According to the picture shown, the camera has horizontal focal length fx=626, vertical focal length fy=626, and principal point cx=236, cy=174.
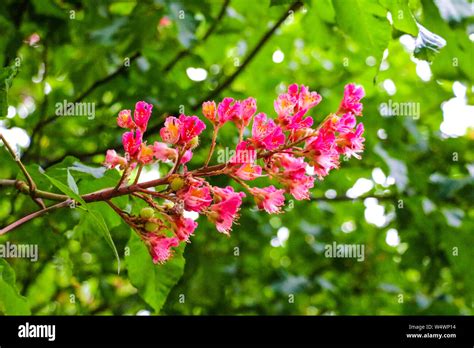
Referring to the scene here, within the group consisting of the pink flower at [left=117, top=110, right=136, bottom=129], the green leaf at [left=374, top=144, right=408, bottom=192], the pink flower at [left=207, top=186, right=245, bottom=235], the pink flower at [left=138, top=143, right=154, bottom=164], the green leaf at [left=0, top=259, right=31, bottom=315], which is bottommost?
the green leaf at [left=0, top=259, right=31, bottom=315]

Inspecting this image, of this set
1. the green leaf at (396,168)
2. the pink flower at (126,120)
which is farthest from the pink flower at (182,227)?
the green leaf at (396,168)

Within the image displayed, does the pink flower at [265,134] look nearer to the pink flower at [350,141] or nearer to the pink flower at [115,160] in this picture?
the pink flower at [350,141]

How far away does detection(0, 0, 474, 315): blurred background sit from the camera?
7.64ft

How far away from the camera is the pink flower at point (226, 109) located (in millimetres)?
1706

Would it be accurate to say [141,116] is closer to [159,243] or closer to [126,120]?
[126,120]

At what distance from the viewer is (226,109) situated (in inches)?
67.2

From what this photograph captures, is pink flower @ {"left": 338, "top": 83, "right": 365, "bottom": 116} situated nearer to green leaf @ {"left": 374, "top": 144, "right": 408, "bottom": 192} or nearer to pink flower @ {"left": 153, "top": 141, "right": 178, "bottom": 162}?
pink flower @ {"left": 153, "top": 141, "right": 178, "bottom": 162}

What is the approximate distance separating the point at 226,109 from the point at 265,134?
0.55 feet

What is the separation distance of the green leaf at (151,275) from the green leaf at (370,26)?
36.8 inches

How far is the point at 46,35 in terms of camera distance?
3217 mm

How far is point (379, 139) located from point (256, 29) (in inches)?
38.3

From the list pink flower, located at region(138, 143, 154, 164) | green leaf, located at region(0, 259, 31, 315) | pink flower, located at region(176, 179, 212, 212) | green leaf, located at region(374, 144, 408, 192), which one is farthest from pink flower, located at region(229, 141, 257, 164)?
green leaf, located at region(374, 144, 408, 192)
